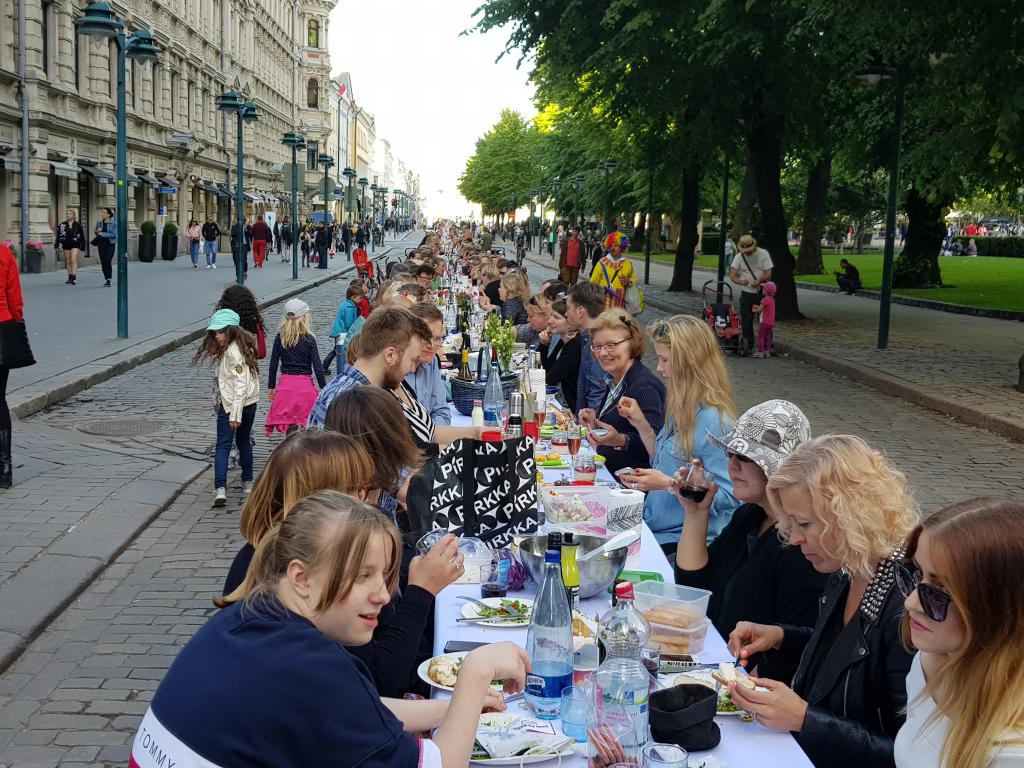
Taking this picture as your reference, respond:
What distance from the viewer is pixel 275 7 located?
77438mm

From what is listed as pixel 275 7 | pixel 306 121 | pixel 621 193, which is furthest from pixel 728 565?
pixel 306 121

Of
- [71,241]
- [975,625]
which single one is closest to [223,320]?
[975,625]

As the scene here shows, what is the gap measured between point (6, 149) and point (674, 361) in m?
29.5

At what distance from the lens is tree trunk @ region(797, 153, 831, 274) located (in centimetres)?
4274

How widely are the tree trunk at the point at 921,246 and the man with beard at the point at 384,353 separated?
31.8 meters

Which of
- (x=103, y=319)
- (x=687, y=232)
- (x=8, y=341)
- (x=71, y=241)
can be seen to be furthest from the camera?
(x=687, y=232)

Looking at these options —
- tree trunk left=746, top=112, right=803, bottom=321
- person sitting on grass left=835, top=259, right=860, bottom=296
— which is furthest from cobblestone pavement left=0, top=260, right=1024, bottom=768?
person sitting on grass left=835, top=259, right=860, bottom=296

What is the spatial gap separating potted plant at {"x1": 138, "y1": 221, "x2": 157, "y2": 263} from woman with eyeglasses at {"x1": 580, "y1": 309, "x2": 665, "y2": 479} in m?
37.3

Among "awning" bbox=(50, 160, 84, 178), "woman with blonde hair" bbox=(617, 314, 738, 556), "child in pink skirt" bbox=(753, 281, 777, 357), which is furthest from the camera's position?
"awning" bbox=(50, 160, 84, 178)

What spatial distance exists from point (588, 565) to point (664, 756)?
1.22 metres

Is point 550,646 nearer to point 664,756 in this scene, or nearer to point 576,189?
point 664,756

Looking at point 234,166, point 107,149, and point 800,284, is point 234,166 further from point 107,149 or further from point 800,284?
point 800,284

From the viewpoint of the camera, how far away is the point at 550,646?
3143 mm

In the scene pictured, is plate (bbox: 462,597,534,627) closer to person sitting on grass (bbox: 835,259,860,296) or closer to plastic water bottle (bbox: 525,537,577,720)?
plastic water bottle (bbox: 525,537,577,720)
